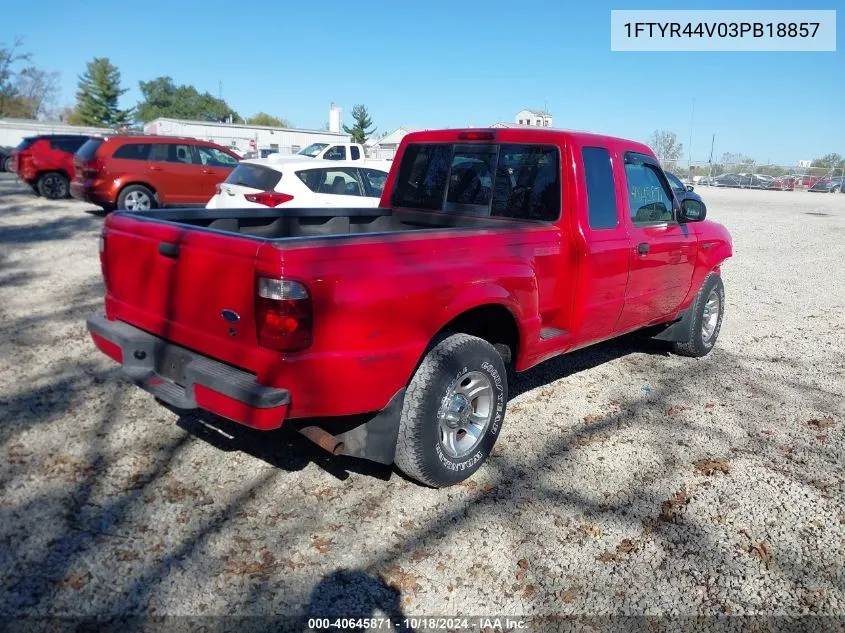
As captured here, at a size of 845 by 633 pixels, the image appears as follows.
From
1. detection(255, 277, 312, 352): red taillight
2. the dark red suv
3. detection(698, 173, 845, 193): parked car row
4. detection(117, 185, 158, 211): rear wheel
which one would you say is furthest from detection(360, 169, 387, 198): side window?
detection(698, 173, 845, 193): parked car row

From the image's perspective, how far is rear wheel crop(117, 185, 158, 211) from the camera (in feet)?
44.1

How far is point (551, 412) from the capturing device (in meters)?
4.89

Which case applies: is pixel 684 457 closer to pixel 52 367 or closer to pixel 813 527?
pixel 813 527

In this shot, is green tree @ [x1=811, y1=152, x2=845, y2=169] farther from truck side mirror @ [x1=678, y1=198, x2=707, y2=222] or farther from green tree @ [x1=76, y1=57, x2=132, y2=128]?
green tree @ [x1=76, y1=57, x2=132, y2=128]

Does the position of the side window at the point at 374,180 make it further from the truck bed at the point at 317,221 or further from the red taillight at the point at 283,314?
the red taillight at the point at 283,314

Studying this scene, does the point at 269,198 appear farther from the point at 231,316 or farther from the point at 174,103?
the point at 174,103

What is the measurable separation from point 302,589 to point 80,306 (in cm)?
538

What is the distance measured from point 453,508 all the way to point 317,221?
2.44m

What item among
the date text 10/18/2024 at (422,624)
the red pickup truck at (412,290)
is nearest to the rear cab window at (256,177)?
the red pickup truck at (412,290)

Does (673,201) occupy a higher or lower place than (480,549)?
higher

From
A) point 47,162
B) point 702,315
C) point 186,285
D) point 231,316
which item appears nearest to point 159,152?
point 47,162

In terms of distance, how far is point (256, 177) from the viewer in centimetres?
1006

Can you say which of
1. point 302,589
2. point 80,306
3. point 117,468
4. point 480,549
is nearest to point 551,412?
point 480,549

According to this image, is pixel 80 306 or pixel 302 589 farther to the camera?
pixel 80 306
